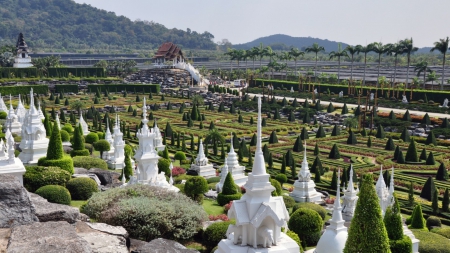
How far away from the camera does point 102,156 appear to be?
123 ft

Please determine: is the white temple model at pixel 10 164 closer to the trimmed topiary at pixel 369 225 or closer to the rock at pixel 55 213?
the rock at pixel 55 213

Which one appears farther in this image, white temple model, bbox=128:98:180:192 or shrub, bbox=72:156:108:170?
shrub, bbox=72:156:108:170

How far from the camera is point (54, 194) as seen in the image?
21531mm

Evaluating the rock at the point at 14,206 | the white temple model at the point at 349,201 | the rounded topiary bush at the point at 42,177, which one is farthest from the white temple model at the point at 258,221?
the rounded topiary bush at the point at 42,177

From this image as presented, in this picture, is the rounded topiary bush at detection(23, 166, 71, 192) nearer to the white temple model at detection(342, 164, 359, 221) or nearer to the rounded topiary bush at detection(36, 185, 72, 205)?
the rounded topiary bush at detection(36, 185, 72, 205)

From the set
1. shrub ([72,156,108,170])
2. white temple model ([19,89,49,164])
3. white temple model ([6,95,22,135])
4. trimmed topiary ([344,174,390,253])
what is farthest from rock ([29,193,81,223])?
white temple model ([6,95,22,135])

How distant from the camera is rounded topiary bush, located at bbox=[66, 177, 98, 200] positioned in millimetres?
24062

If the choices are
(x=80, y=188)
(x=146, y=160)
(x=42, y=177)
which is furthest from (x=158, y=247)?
(x=42, y=177)

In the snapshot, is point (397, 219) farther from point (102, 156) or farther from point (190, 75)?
point (190, 75)

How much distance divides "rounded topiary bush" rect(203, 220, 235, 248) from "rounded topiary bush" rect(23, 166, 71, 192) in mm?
8482

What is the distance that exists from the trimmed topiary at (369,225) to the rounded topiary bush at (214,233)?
24.7 ft

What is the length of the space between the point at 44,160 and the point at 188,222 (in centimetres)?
1073

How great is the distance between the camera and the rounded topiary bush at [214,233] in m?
18.9

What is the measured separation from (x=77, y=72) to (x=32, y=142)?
74073 mm
